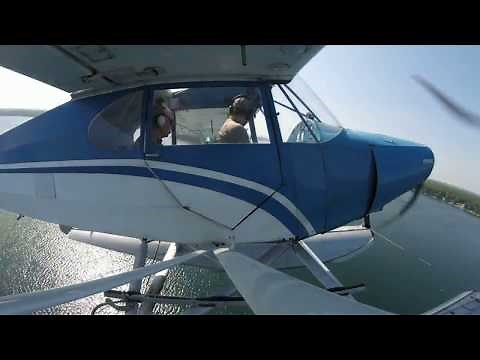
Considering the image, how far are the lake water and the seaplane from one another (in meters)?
4.02

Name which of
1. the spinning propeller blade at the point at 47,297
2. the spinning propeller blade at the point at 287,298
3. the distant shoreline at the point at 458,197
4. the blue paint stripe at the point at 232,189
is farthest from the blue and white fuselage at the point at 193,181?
the distant shoreline at the point at 458,197

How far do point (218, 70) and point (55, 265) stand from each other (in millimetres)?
11481

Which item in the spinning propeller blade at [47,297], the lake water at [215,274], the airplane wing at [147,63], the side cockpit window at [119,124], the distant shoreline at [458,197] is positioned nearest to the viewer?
the spinning propeller blade at [47,297]

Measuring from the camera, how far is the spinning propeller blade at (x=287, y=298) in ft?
2.49

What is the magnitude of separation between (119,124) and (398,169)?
254cm

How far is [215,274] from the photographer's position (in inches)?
362

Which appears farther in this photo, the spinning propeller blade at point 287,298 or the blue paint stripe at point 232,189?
the blue paint stripe at point 232,189

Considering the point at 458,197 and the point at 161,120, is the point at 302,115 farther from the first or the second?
the point at 458,197

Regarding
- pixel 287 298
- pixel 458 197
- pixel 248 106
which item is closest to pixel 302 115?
pixel 248 106

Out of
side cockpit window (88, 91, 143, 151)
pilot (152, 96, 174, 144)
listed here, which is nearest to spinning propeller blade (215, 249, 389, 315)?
pilot (152, 96, 174, 144)

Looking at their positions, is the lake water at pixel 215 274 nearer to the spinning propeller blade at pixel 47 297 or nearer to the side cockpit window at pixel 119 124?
the side cockpit window at pixel 119 124

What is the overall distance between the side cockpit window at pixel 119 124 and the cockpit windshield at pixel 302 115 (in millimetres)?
1194

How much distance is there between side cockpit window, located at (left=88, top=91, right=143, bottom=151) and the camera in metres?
2.37
